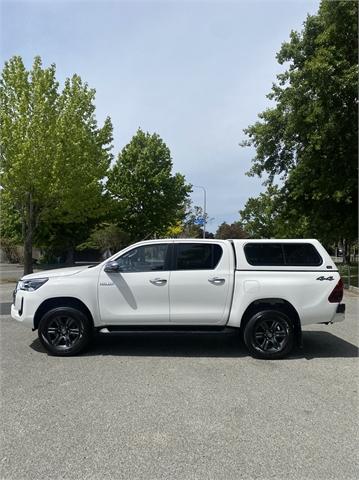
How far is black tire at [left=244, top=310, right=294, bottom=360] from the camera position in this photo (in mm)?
6797

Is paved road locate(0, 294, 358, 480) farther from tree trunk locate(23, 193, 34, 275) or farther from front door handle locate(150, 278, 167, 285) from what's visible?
tree trunk locate(23, 193, 34, 275)

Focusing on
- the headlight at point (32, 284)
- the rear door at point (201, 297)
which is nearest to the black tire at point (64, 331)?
the headlight at point (32, 284)

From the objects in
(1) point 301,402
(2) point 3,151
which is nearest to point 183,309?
(1) point 301,402

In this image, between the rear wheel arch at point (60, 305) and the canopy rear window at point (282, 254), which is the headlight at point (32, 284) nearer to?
the rear wheel arch at point (60, 305)

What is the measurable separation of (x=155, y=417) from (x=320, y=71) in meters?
16.7

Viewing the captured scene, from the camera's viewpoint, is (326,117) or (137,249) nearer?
(137,249)

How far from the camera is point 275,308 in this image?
6.94 m

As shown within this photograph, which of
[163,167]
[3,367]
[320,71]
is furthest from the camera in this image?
[163,167]

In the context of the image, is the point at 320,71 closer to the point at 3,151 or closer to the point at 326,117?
the point at 326,117

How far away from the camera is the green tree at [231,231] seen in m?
80.7

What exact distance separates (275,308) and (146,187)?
2995 centimetres

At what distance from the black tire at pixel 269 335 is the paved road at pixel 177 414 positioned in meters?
0.20

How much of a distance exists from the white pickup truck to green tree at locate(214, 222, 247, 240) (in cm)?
7213

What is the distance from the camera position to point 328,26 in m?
19.0
